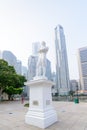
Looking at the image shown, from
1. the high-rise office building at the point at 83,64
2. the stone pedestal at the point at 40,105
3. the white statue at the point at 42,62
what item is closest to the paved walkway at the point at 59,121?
the stone pedestal at the point at 40,105

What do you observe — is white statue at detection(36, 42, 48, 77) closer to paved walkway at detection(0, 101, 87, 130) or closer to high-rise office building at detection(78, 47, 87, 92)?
paved walkway at detection(0, 101, 87, 130)

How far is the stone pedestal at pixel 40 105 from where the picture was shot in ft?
17.6

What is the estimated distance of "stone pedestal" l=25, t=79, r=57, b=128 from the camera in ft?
17.6

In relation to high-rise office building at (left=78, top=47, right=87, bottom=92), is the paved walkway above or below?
below

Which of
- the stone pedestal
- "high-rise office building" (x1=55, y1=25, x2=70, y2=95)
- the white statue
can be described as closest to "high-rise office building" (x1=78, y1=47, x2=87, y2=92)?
"high-rise office building" (x1=55, y1=25, x2=70, y2=95)

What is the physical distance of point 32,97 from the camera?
19.8 feet

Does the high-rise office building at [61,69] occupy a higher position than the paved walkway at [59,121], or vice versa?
the high-rise office building at [61,69]

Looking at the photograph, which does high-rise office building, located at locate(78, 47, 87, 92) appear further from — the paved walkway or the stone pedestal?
the stone pedestal

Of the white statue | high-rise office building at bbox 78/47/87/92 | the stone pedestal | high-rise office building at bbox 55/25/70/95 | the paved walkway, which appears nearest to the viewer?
the paved walkway

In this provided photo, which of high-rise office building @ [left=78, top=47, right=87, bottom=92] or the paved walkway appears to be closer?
the paved walkway

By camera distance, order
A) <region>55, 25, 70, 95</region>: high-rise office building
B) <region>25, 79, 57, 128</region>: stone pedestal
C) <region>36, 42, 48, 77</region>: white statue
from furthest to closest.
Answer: <region>55, 25, 70, 95</region>: high-rise office building
<region>36, 42, 48, 77</region>: white statue
<region>25, 79, 57, 128</region>: stone pedestal

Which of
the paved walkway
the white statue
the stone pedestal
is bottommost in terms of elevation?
the paved walkway

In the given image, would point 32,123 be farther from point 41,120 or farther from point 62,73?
point 62,73

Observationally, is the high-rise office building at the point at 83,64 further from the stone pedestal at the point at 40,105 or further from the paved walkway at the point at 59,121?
the stone pedestal at the point at 40,105
